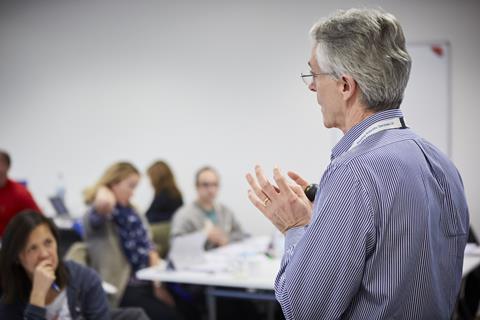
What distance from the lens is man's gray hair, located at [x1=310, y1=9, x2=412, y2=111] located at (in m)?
1.14

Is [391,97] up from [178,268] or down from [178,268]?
up

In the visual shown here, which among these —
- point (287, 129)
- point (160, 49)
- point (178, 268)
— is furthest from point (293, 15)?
point (178, 268)

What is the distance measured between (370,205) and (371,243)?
0.24 ft

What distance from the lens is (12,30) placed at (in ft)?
21.3

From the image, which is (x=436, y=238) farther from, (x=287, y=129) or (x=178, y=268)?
(x=287, y=129)

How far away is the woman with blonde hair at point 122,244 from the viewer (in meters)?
3.54

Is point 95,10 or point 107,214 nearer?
point 107,214

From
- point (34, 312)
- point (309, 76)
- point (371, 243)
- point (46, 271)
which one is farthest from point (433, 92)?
point (371, 243)

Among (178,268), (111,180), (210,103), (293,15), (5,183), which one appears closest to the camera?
(178,268)

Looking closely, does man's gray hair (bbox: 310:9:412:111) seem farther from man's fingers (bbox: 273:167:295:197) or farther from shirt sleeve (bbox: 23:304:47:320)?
shirt sleeve (bbox: 23:304:47:320)

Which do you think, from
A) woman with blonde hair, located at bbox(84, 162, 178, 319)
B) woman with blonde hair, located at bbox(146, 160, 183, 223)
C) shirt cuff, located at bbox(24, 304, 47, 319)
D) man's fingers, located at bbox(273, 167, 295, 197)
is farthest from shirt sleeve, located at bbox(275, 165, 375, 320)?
woman with blonde hair, located at bbox(146, 160, 183, 223)

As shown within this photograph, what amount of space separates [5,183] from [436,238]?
13.1 feet

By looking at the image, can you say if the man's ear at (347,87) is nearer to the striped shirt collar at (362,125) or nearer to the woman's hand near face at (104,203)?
the striped shirt collar at (362,125)

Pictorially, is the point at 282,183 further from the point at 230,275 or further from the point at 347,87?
the point at 230,275
